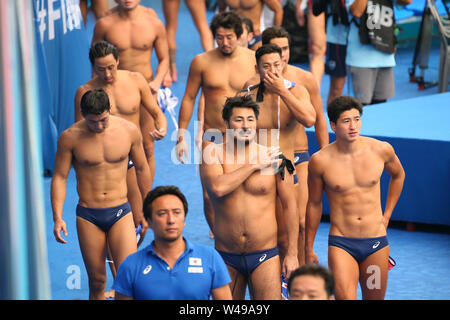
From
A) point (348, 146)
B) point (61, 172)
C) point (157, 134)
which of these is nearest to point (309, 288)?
point (348, 146)

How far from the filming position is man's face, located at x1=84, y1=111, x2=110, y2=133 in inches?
192

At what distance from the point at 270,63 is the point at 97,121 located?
1161mm

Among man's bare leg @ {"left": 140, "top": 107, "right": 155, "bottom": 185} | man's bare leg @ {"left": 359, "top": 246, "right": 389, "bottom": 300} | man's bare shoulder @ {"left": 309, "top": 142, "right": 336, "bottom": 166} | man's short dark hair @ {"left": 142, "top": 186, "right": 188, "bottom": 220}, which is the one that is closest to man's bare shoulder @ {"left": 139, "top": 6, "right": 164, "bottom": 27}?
man's bare leg @ {"left": 140, "top": 107, "right": 155, "bottom": 185}

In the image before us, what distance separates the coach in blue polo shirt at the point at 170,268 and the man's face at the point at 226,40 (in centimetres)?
248

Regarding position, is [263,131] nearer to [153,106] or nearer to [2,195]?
[153,106]

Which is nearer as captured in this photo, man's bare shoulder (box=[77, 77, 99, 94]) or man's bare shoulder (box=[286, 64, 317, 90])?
man's bare shoulder (box=[286, 64, 317, 90])

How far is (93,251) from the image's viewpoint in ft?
16.6

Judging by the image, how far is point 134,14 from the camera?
Result: 739 cm

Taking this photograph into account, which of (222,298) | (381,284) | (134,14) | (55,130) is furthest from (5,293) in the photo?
(55,130)

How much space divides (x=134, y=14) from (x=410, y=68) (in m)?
6.64

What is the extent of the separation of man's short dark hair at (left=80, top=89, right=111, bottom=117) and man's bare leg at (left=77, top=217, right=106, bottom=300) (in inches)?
29.8

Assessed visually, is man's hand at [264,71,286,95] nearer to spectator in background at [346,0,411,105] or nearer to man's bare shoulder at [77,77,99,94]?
man's bare shoulder at [77,77,99,94]

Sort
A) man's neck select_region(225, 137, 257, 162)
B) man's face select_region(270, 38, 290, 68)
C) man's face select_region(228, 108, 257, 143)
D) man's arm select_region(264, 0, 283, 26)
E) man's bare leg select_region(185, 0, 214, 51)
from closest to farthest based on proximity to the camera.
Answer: man's face select_region(228, 108, 257, 143) < man's neck select_region(225, 137, 257, 162) < man's face select_region(270, 38, 290, 68) < man's bare leg select_region(185, 0, 214, 51) < man's arm select_region(264, 0, 283, 26)

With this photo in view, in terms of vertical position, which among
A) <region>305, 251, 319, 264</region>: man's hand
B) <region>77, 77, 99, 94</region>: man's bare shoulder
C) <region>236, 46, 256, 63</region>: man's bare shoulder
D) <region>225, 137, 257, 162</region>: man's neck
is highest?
<region>236, 46, 256, 63</region>: man's bare shoulder
